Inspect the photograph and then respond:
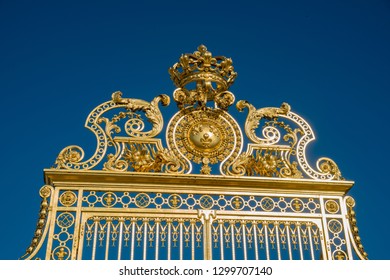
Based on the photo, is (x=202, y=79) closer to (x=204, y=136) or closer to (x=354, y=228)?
(x=204, y=136)

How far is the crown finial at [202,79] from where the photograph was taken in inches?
218

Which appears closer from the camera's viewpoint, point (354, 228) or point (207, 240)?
point (207, 240)

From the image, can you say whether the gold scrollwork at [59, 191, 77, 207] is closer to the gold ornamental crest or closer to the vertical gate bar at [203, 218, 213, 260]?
the gold ornamental crest

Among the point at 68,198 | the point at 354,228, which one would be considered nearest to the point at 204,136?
the point at 68,198

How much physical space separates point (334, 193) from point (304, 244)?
597 millimetres

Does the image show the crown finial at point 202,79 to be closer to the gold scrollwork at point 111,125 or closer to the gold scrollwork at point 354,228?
the gold scrollwork at point 111,125

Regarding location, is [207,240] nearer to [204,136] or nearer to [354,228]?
[204,136]

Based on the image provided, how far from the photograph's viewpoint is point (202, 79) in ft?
18.2

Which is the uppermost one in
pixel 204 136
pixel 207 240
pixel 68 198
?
pixel 204 136

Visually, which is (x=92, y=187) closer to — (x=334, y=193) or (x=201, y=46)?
(x=201, y=46)

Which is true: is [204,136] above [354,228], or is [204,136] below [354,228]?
above
